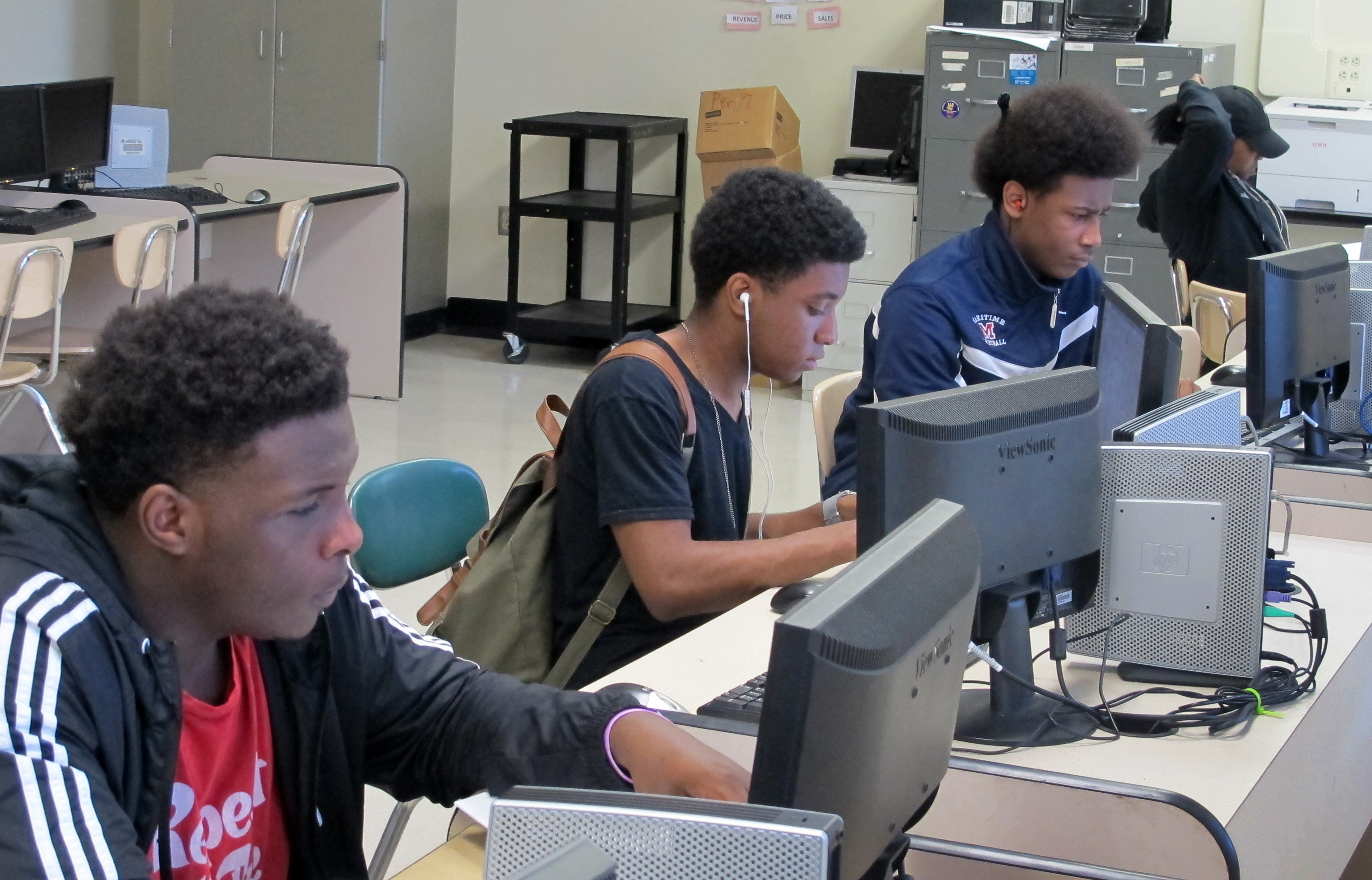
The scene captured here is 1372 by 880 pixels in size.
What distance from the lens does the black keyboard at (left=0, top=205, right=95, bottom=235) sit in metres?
4.18

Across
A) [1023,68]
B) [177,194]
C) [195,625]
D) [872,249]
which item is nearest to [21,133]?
[177,194]

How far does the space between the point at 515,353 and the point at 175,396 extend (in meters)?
5.52

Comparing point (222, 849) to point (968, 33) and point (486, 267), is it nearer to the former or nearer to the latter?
point (968, 33)

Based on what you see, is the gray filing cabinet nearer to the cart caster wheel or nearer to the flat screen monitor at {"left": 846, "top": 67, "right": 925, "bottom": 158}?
the flat screen monitor at {"left": 846, "top": 67, "right": 925, "bottom": 158}

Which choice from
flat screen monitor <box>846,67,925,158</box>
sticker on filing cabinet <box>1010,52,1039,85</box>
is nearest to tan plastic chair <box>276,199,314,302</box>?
flat screen monitor <box>846,67,925,158</box>

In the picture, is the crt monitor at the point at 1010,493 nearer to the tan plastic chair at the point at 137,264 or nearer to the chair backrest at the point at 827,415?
the chair backrest at the point at 827,415

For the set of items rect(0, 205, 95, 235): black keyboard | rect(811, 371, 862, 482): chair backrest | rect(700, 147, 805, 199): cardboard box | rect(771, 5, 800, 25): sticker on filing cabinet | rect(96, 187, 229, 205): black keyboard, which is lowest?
rect(811, 371, 862, 482): chair backrest

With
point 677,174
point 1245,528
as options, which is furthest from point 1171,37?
point 1245,528

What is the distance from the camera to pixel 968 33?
18.7 ft

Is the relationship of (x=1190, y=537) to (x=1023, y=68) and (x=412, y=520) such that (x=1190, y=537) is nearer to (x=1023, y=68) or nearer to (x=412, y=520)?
(x=412, y=520)

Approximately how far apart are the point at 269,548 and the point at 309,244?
16.0 feet

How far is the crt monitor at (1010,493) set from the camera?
133 centimetres

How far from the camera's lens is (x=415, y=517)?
6.71 ft

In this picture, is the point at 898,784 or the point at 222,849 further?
the point at 222,849
